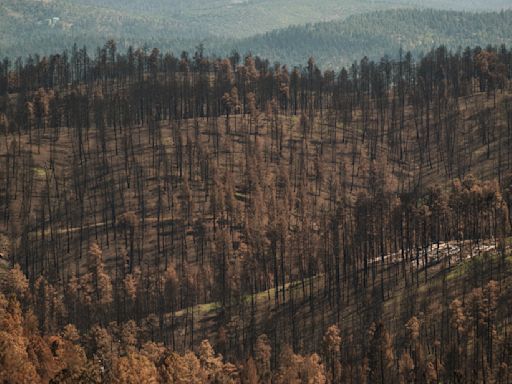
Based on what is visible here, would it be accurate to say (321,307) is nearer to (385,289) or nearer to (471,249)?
(385,289)

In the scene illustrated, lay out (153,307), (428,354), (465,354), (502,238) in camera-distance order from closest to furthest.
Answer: (465,354) → (428,354) → (502,238) → (153,307)

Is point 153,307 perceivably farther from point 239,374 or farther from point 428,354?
point 428,354

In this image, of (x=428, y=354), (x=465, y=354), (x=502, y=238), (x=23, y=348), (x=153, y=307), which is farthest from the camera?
(x=153, y=307)

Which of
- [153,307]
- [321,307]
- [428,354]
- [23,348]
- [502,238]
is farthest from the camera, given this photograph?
[153,307]

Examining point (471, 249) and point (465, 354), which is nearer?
point (465, 354)

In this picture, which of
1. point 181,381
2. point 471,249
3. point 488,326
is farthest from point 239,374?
point 471,249

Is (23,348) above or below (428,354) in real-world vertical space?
above

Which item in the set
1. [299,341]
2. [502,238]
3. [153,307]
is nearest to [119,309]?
[153,307]

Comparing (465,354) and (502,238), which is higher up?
(502,238)

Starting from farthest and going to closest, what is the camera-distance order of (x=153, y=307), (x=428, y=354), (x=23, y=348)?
(x=153, y=307), (x=428, y=354), (x=23, y=348)
